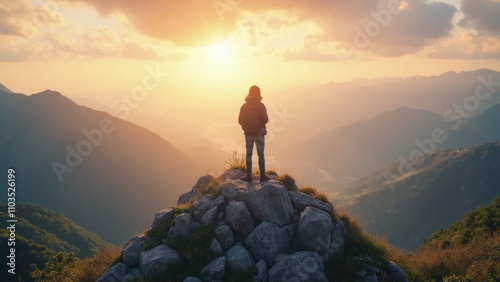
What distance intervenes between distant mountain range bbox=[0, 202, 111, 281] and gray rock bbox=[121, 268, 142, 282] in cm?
6181

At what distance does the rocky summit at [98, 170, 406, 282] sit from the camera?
12.4m

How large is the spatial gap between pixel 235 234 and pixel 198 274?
237cm

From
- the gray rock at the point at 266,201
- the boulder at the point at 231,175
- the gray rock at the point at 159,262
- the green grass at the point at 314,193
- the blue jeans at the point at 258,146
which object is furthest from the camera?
the boulder at the point at 231,175

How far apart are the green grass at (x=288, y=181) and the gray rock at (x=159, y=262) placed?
6.67m

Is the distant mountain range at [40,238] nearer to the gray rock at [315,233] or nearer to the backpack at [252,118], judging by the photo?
the backpack at [252,118]

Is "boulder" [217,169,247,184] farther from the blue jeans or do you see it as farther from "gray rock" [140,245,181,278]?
"gray rock" [140,245,181,278]

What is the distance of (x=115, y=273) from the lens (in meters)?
13.5

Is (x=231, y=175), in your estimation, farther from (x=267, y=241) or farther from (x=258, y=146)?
(x=267, y=241)

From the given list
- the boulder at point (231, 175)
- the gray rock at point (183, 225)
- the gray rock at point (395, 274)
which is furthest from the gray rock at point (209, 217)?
the gray rock at point (395, 274)

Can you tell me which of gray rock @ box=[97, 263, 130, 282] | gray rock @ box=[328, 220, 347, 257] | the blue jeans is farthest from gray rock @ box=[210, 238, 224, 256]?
the blue jeans

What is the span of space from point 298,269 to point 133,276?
21.4 ft

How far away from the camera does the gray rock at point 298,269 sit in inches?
463

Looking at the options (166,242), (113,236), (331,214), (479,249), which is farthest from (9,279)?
(113,236)

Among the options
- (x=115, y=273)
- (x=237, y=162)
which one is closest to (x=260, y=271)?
(x=115, y=273)
